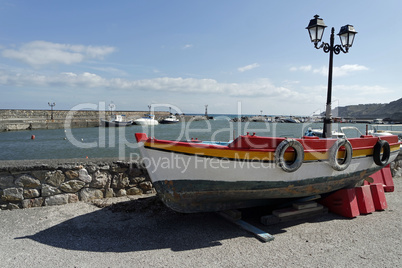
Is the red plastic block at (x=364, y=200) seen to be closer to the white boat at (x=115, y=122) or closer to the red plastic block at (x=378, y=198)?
the red plastic block at (x=378, y=198)

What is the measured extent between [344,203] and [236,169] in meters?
2.49

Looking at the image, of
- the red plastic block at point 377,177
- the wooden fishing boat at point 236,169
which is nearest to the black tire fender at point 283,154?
the wooden fishing boat at point 236,169

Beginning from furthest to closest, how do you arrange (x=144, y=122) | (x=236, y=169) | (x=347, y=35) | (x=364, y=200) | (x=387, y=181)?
(x=144, y=122) → (x=347, y=35) → (x=387, y=181) → (x=364, y=200) → (x=236, y=169)

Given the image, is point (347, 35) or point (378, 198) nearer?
point (378, 198)

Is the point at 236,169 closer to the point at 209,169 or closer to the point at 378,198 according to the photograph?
the point at 209,169

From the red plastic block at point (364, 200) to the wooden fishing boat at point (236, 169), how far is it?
0.95 metres

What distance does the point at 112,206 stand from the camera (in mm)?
A: 5098

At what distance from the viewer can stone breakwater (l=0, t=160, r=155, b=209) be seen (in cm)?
483

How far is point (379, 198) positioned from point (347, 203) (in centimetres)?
97

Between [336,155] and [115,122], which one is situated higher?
[336,155]

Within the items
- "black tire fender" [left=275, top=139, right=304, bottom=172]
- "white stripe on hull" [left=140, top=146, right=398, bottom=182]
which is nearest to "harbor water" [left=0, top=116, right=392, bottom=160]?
"white stripe on hull" [left=140, top=146, right=398, bottom=182]

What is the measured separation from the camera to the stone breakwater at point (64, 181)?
4.83 metres

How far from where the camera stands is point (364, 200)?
527 cm

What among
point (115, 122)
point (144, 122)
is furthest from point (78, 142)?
point (144, 122)
